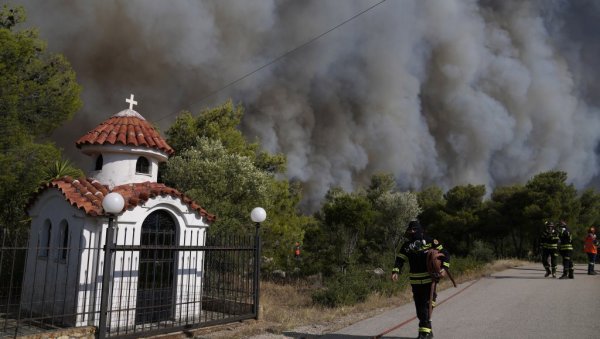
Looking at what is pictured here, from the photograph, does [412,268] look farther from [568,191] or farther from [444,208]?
[444,208]

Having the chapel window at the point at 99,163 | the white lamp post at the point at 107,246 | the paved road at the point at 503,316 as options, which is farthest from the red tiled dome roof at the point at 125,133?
the paved road at the point at 503,316

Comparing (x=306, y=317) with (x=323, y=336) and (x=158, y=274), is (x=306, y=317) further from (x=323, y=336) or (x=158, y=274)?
(x=158, y=274)

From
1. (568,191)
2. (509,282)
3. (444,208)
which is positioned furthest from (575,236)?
(509,282)

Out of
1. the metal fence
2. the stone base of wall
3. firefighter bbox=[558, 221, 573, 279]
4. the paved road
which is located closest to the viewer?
the paved road

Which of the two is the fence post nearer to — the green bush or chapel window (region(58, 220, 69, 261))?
chapel window (region(58, 220, 69, 261))

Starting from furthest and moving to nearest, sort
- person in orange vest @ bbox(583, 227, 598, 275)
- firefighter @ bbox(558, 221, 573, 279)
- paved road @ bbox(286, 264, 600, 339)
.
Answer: person in orange vest @ bbox(583, 227, 598, 275) < firefighter @ bbox(558, 221, 573, 279) < paved road @ bbox(286, 264, 600, 339)

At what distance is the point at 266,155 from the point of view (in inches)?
979

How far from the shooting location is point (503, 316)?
7.39 metres

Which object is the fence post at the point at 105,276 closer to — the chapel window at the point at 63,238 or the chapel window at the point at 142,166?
the chapel window at the point at 63,238

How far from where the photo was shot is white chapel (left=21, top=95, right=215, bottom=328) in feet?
26.8

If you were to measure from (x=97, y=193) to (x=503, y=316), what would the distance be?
27.7ft

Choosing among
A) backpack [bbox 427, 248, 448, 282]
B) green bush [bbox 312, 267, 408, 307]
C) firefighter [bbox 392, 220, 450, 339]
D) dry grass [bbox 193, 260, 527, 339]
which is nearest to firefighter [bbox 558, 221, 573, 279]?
dry grass [bbox 193, 260, 527, 339]

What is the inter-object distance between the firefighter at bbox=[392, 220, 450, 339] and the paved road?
56 centimetres

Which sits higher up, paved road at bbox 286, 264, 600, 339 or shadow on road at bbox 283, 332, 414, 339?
paved road at bbox 286, 264, 600, 339
